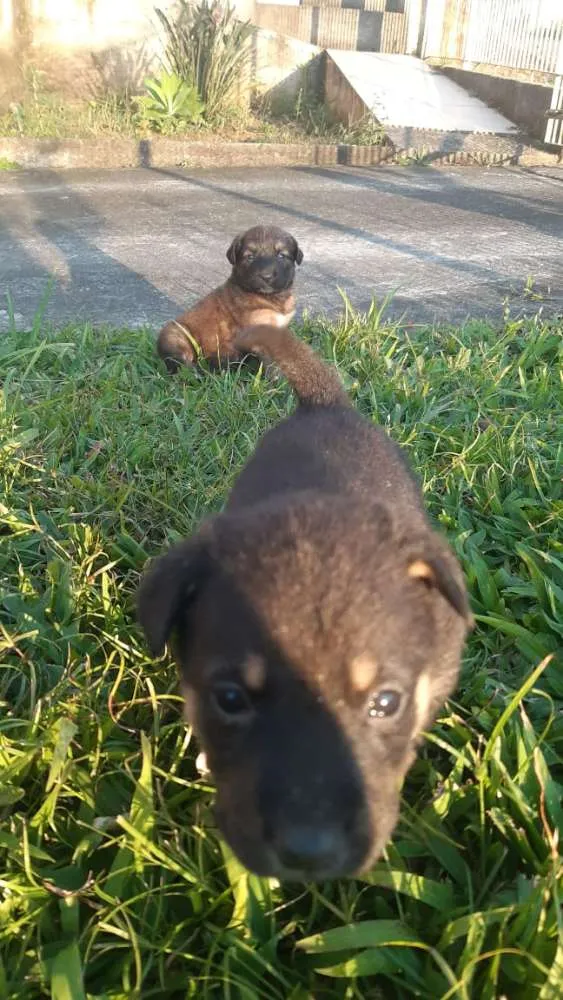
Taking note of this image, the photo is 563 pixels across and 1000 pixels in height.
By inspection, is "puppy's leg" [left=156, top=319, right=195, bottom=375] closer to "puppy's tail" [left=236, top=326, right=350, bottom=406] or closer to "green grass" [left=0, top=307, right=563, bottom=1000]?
"green grass" [left=0, top=307, right=563, bottom=1000]

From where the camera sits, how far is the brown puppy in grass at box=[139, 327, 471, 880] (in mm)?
1720

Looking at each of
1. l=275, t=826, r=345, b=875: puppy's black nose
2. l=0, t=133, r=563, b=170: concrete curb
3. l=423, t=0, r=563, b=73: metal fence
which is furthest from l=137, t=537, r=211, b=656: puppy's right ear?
l=423, t=0, r=563, b=73: metal fence

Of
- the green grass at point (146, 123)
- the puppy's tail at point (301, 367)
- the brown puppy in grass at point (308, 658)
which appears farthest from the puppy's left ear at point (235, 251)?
the green grass at point (146, 123)

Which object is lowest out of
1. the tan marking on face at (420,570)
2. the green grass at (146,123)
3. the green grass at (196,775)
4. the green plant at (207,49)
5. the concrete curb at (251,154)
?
the green grass at (196,775)

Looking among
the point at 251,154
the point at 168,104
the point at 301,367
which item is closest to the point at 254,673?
the point at 301,367

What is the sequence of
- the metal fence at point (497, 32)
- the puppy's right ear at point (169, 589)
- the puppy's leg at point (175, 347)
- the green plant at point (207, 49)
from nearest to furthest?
the puppy's right ear at point (169, 589) < the puppy's leg at point (175, 347) < the green plant at point (207, 49) < the metal fence at point (497, 32)

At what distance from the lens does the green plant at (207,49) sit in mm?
13102

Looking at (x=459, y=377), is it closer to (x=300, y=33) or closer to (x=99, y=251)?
(x=99, y=251)

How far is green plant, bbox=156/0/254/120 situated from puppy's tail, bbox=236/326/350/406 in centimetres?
1112

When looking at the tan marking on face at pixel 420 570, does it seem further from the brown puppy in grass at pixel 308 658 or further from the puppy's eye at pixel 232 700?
the puppy's eye at pixel 232 700

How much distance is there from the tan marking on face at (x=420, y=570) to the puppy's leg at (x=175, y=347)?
3.34 metres

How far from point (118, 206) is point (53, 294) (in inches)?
132

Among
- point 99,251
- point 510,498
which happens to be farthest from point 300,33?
point 510,498

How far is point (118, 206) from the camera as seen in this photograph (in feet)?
31.0
